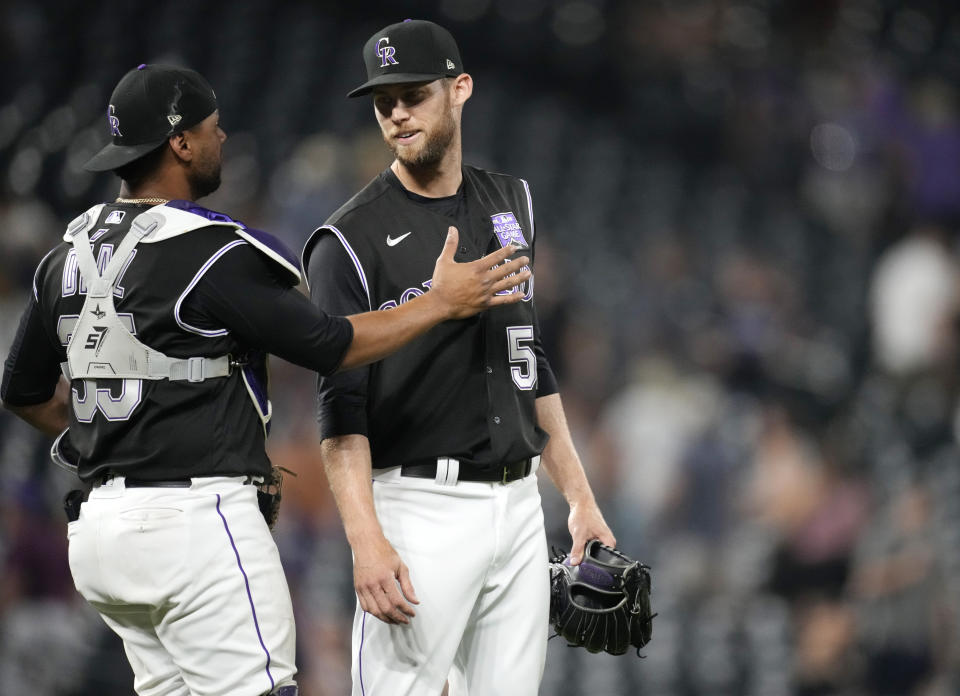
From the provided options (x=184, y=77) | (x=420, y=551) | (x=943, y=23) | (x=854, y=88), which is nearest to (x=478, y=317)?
(x=420, y=551)

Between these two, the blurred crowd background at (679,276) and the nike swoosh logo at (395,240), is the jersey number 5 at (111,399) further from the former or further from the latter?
the blurred crowd background at (679,276)

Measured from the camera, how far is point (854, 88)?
28.5ft

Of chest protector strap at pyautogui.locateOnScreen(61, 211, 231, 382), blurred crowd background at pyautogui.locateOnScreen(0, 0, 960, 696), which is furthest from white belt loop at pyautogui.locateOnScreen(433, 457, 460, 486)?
blurred crowd background at pyautogui.locateOnScreen(0, 0, 960, 696)

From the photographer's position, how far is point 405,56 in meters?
2.71

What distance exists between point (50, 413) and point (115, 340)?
19.4 inches

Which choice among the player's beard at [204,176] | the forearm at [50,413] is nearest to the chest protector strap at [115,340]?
the player's beard at [204,176]

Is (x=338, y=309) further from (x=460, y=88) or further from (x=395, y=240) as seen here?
(x=460, y=88)

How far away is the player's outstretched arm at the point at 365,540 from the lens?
249cm

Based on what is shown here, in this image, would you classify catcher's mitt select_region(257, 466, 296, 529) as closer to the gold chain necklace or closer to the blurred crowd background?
the gold chain necklace

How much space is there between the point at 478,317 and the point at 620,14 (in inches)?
279

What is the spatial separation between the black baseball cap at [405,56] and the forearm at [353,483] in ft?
2.46

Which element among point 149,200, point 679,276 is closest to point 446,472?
point 149,200

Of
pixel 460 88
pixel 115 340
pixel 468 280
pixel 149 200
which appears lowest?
pixel 115 340

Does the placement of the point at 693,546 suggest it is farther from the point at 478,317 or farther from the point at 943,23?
the point at 943,23
